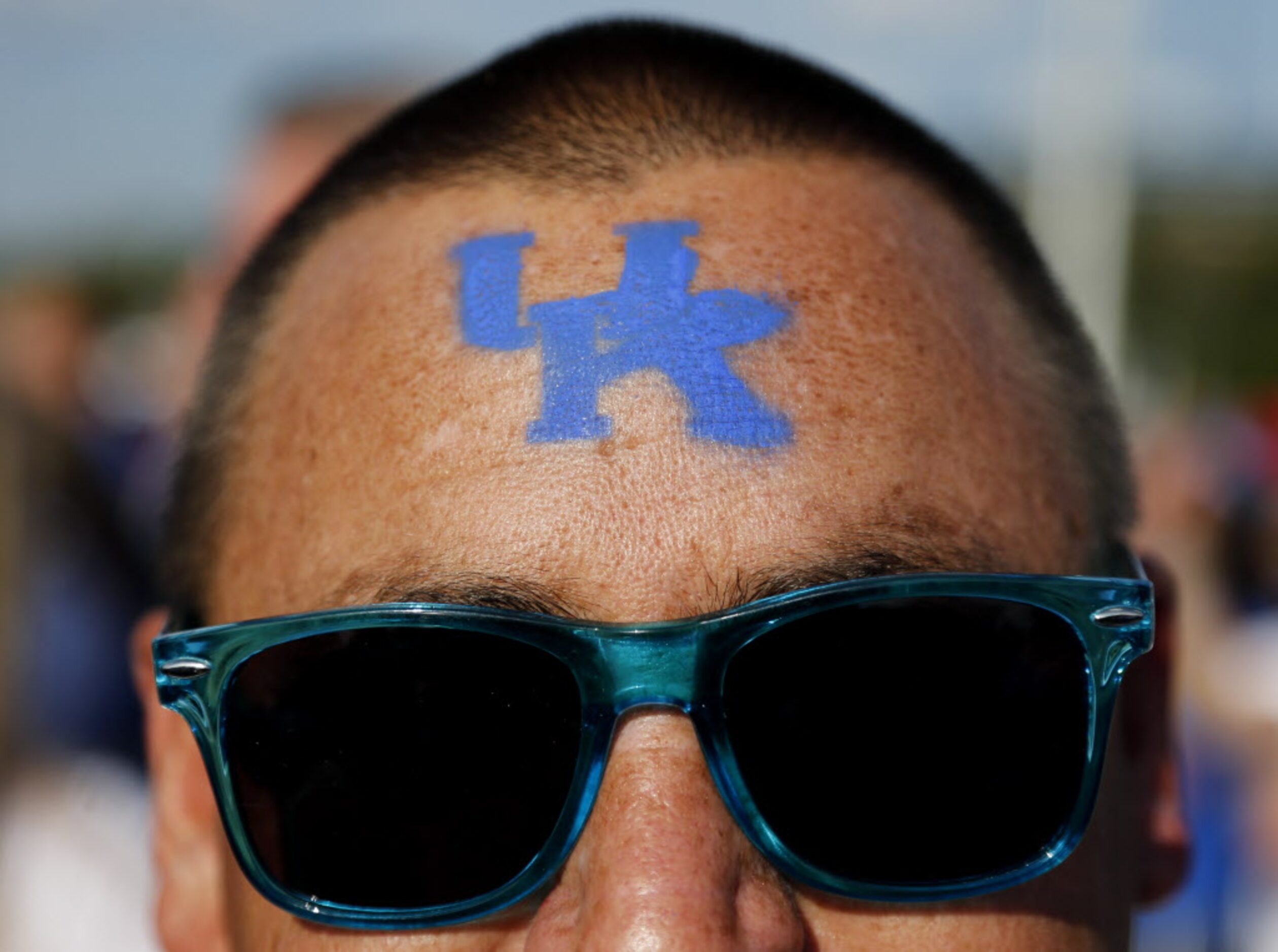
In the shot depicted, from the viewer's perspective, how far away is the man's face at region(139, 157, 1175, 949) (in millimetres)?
1359

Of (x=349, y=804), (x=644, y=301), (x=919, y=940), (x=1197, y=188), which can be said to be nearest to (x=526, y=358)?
(x=644, y=301)

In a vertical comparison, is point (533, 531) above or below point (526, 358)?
below

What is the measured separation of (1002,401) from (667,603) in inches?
20.4

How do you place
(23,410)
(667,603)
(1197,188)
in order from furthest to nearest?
(1197,188)
(23,410)
(667,603)

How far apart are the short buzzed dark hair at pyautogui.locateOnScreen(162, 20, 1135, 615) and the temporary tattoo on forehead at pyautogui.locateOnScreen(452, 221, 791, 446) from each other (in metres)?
0.14

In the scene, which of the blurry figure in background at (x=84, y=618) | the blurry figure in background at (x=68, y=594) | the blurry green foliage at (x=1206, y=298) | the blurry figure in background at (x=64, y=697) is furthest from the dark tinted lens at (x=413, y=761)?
the blurry green foliage at (x=1206, y=298)

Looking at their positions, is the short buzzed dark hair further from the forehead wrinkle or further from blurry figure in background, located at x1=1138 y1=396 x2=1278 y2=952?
blurry figure in background, located at x1=1138 y1=396 x2=1278 y2=952

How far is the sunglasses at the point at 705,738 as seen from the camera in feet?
4.43

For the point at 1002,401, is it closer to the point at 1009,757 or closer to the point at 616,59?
the point at 1009,757

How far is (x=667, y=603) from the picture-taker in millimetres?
1366

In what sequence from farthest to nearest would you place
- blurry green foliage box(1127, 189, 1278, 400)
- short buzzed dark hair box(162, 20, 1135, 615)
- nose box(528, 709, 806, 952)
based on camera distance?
blurry green foliage box(1127, 189, 1278, 400) → short buzzed dark hair box(162, 20, 1135, 615) → nose box(528, 709, 806, 952)

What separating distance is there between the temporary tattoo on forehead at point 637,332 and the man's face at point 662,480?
0.01 m

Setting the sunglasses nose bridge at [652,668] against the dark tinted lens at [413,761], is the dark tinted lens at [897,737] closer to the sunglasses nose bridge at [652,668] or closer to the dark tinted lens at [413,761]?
the sunglasses nose bridge at [652,668]

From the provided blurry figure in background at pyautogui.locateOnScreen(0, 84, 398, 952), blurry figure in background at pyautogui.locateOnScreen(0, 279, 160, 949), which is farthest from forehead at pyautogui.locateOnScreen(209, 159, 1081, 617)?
blurry figure in background at pyautogui.locateOnScreen(0, 279, 160, 949)
